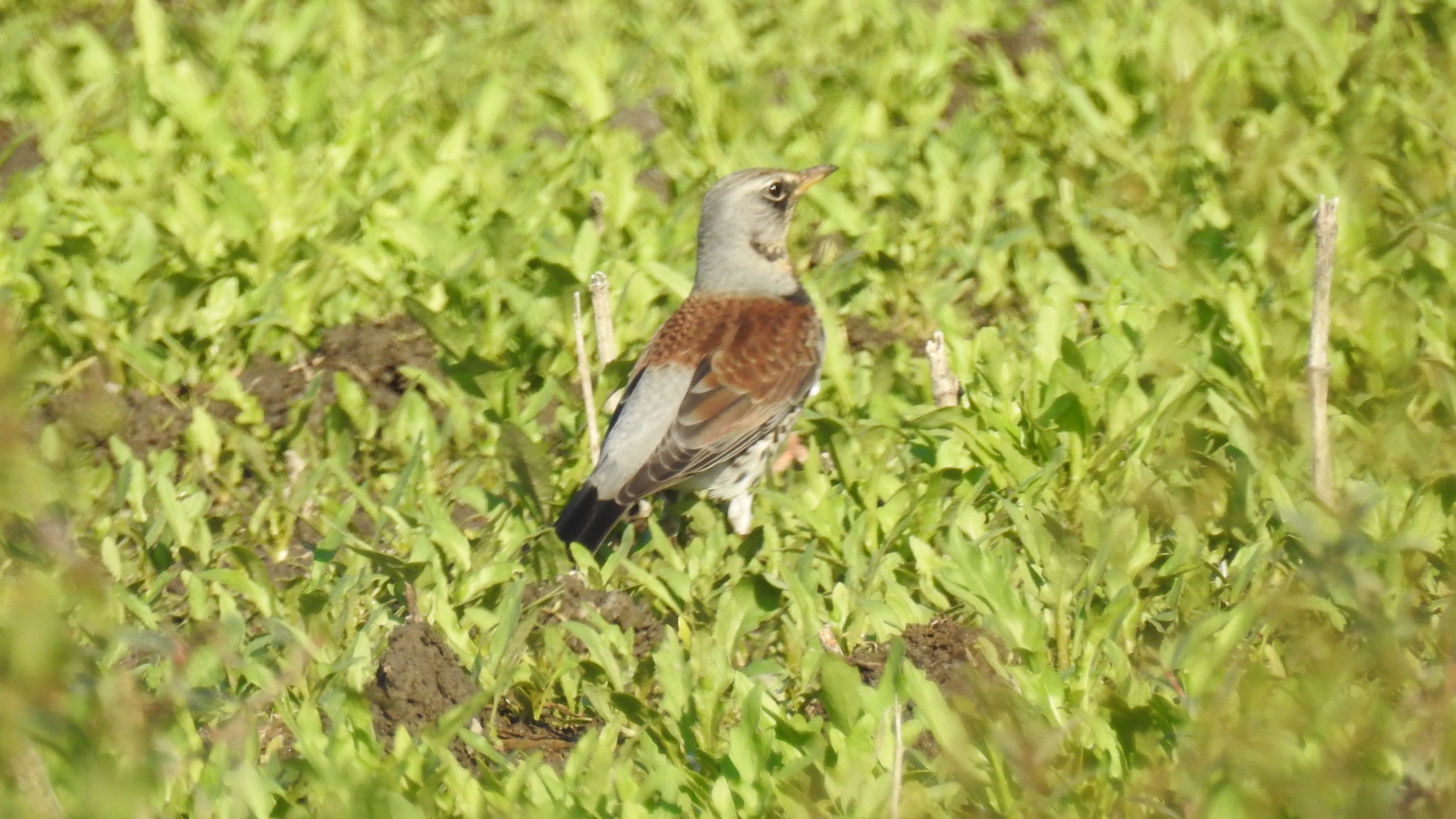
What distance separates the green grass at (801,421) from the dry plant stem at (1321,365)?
24cm

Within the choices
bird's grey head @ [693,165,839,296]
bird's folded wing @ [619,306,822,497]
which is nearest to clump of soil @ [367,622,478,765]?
bird's folded wing @ [619,306,822,497]

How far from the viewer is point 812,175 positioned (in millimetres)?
7184

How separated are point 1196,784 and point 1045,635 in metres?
2.07

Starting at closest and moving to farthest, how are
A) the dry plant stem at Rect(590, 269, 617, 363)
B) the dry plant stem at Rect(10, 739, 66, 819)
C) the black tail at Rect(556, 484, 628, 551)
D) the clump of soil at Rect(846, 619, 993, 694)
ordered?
the dry plant stem at Rect(10, 739, 66, 819) → the clump of soil at Rect(846, 619, 993, 694) → the black tail at Rect(556, 484, 628, 551) → the dry plant stem at Rect(590, 269, 617, 363)

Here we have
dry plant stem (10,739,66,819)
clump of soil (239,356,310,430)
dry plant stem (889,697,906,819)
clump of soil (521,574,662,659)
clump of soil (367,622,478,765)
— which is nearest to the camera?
dry plant stem (10,739,66,819)

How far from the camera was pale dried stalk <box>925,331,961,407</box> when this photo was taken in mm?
6078

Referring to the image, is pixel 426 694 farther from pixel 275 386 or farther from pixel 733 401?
pixel 275 386

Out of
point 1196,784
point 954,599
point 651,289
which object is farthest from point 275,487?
point 1196,784

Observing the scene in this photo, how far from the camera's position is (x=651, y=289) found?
24.3 feet

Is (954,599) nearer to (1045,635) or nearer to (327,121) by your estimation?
(1045,635)

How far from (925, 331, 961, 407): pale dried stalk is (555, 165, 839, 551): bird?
516 mm

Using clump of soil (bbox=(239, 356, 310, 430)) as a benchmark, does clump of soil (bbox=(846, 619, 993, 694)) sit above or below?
below

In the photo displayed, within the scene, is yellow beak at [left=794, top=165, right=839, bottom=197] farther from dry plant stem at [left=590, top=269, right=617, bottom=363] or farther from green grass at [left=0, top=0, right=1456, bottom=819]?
dry plant stem at [left=590, top=269, right=617, bottom=363]

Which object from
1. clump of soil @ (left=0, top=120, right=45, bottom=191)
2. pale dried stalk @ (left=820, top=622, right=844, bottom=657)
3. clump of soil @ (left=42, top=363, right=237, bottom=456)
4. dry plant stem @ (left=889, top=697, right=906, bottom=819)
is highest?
dry plant stem @ (left=889, top=697, right=906, bottom=819)
